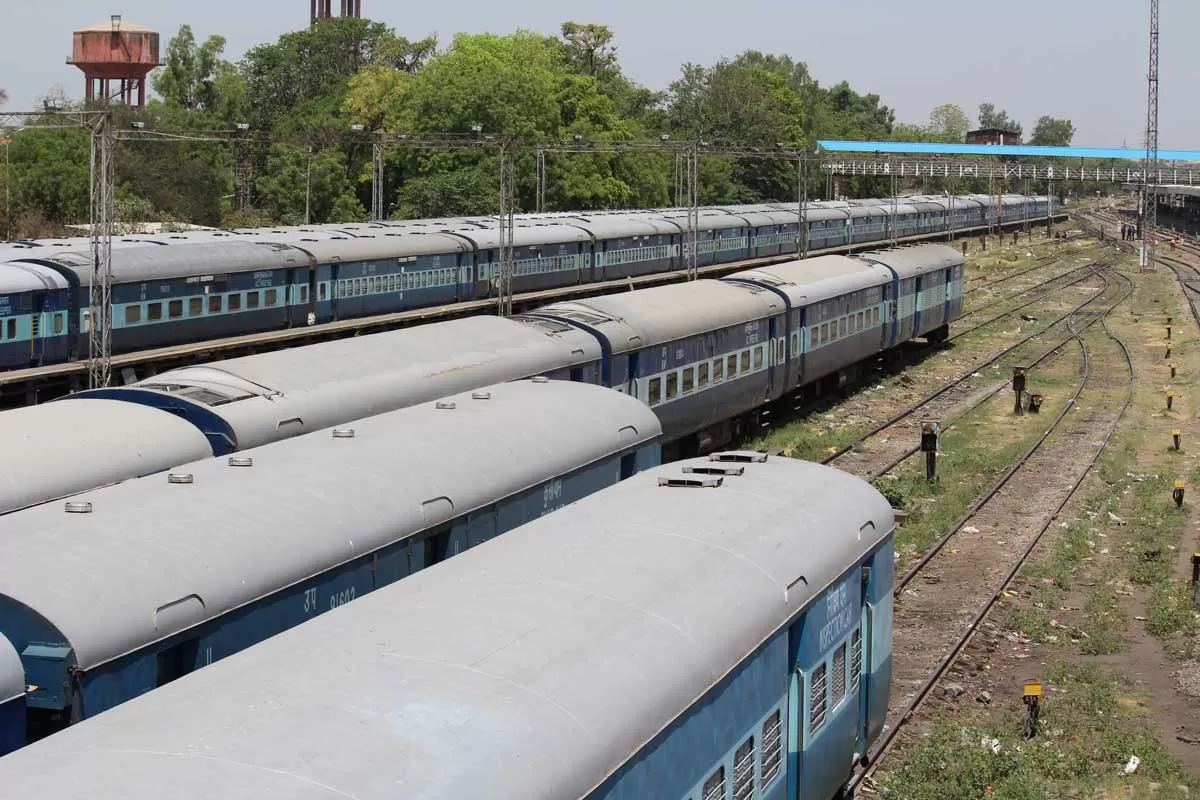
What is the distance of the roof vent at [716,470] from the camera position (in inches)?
523

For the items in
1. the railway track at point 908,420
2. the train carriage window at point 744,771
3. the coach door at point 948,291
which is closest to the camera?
the train carriage window at point 744,771

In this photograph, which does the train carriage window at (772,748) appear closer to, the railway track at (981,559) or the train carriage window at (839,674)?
the train carriage window at (839,674)

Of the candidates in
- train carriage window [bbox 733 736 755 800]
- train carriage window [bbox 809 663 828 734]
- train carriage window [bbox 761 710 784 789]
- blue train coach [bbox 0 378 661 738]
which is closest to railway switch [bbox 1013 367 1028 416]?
blue train coach [bbox 0 378 661 738]

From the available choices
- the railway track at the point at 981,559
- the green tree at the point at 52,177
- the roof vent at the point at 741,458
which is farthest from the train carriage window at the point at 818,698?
the green tree at the point at 52,177

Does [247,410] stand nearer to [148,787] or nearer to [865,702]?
[865,702]

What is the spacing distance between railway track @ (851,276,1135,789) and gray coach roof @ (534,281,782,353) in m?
6.05

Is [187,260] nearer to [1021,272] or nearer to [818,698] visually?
[818,698]

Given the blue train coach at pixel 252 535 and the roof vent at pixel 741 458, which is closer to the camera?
the blue train coach at pixel 252 535

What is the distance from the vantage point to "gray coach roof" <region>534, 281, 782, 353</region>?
2631cm

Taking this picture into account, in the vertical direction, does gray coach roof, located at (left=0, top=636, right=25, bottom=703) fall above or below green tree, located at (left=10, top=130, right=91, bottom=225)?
below

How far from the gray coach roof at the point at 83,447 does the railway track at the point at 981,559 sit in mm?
7249

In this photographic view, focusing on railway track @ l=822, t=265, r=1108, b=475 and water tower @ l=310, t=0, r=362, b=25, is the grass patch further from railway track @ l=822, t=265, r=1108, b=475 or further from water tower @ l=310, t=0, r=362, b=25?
water tower @ l=310, t=0, r=362, b=25

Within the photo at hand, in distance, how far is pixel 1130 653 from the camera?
781 inches

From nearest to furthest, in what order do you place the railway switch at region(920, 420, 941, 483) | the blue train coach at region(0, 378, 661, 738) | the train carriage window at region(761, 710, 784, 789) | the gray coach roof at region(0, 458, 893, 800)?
the gray coach roof at region(0, 458, 893, 800)
the blue train coach at region(0, 378, 661, 738)
the train carriage window at region(761, 710, 784, 789)
the railway switch at region(920, 420, 941, 483)
